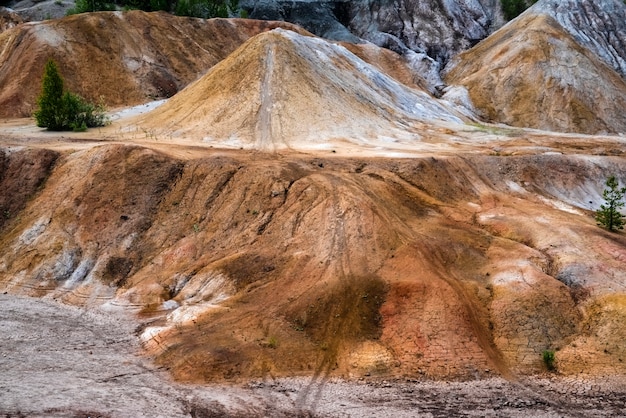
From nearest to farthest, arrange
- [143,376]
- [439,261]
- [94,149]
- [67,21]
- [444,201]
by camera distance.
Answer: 1. [143,376]
2. [439,261]
3. [444,201]
4. [94,149]
5. [67,21]

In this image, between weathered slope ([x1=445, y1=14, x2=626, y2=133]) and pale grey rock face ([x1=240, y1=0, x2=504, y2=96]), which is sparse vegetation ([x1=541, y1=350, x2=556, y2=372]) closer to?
weathered slope ([x1=445, y1=14, x2=626, y2=133])

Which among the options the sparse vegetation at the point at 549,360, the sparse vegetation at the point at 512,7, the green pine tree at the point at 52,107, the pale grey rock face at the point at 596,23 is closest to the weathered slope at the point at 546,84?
the pale grey rock face at the point at 596,23

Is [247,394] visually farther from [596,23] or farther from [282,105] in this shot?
[596,23]

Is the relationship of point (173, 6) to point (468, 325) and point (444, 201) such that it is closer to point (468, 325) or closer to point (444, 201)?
point (444, 201)

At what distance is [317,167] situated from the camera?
26.0 metres

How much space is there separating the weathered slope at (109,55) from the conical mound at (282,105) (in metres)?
10.4

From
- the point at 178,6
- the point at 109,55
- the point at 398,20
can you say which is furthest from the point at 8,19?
the point at 398,20

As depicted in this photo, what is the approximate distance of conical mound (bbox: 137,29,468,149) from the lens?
3266cm

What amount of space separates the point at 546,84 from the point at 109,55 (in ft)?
118

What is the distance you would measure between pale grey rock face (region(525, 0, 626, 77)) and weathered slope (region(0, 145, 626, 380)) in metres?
38.7

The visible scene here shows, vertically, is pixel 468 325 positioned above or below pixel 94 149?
below

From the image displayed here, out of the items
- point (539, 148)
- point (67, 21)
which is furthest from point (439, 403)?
point (67, 21)

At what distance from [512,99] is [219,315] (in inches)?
1599

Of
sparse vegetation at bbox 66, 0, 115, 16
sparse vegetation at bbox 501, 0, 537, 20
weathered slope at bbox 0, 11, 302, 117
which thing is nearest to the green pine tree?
weathered slope at bbox 0, 11, 302, 117
